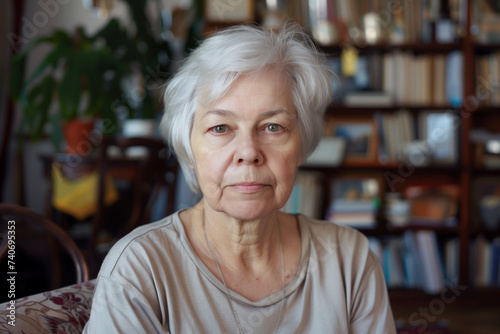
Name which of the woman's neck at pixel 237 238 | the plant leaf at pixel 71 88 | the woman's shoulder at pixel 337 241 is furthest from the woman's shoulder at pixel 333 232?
the plant leaf at pixel 71 88

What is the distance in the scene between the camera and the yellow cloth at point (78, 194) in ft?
8.37

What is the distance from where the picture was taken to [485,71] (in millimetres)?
3098

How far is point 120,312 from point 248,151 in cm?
39

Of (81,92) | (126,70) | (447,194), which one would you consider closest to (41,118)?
(81,92)

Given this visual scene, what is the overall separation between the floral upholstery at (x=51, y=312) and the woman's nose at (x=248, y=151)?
408 millimetres

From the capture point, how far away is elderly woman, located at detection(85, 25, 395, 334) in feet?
3.41

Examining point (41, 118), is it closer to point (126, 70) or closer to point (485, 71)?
point (126, 70)

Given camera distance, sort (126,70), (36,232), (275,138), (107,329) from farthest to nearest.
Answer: (126,70) < (36,232) < (275,138) < (107,329)

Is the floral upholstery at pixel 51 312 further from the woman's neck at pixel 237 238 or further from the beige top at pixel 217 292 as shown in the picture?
the woman's neck at pixel 237 238

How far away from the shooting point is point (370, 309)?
45.1 inches

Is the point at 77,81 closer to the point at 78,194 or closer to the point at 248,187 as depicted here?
the point at 78,194

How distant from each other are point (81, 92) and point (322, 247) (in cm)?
176

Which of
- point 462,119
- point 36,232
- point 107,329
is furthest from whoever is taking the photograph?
point 462,119

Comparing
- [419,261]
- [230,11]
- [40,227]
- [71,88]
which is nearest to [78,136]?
[71,88]
